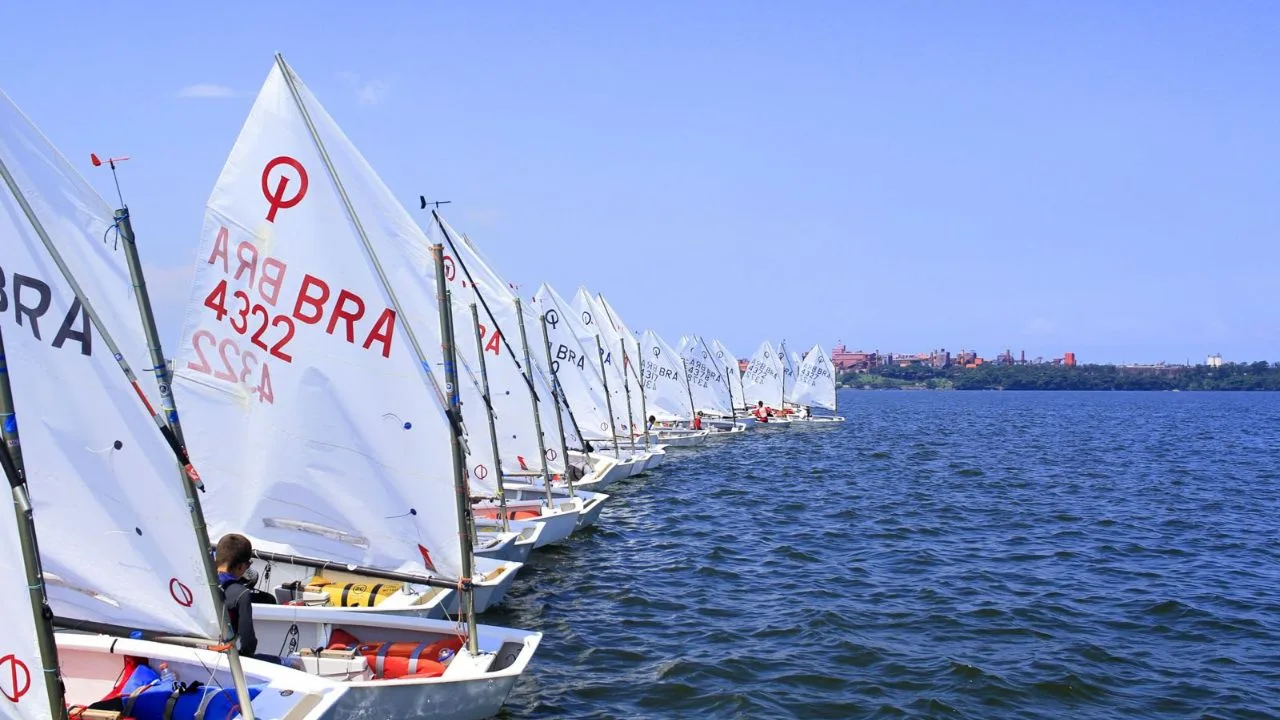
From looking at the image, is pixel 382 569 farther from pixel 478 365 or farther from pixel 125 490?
pixel 478 365

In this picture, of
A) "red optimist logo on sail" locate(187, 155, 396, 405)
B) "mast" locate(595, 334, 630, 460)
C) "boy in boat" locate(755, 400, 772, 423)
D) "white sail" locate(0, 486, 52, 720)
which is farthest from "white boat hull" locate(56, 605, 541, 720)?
"boy in boat" locate(755, 400, 772, 423)

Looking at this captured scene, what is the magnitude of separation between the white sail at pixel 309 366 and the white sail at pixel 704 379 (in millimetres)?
43753

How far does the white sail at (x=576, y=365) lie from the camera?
103ft

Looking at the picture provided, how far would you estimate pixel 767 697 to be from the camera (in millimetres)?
12047

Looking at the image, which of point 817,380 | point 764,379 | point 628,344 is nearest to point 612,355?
point 628,344

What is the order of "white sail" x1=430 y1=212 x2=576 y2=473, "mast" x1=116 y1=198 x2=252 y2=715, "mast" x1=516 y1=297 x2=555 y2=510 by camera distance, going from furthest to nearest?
1. "mast" x1=516 y1=297 x2=555 y2=510
2. "white sail" x1=430 y1=212 x2=576 y2=473
3. "mast" x1=116 y1=198 x2=252 y2=715

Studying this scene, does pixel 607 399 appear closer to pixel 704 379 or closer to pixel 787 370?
pixel 704 379

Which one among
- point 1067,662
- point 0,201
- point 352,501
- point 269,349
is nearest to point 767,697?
point 1067,662

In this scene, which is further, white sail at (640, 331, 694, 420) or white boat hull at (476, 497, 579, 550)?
white sail at (640, 331, 694, 420)

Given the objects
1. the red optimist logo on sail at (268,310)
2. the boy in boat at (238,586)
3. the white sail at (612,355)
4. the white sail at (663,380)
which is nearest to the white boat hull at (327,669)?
the boy in boat at (238,586)

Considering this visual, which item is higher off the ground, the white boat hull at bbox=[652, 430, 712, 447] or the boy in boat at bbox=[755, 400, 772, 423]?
the boy in boat at bbox=[755, 400, 772, 423]

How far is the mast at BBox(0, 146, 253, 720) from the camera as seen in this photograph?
6977mm

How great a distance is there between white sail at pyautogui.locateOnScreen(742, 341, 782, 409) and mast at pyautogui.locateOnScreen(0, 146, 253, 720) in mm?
58813

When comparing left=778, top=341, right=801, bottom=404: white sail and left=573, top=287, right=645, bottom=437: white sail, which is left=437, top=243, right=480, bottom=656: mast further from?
left=778, top=341, right=801, bottom=404: white sail
